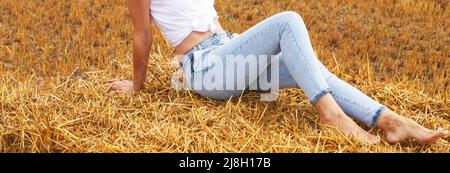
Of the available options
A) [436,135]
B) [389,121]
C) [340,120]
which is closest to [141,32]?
[340,120]

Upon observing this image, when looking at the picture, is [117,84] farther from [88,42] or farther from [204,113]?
[88,42]

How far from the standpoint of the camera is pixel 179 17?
3.10m

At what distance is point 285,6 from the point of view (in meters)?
5.78

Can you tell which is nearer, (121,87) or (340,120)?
(340,120)

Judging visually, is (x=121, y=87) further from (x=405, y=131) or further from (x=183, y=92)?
(x=405, y=131)

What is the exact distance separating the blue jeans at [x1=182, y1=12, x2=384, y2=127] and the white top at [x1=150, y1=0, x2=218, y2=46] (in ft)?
0.28

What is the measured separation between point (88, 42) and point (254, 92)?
1.78 meters

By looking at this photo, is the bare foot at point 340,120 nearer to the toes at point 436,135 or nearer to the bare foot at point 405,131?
the bare foot at point 405,131

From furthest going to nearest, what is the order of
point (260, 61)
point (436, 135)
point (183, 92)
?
1. point (183, 92)
2. point (260, 61)
3. point (436, 135)


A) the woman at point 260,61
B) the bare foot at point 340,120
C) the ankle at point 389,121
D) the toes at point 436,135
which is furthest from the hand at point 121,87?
the toes at point 436,135

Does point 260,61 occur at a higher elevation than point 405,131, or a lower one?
higher

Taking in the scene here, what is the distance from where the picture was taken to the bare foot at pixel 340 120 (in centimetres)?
284

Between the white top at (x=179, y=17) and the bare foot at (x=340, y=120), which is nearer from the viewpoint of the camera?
the bare foot at (x=340, y=120)

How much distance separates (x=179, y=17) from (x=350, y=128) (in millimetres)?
944
